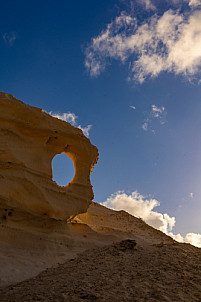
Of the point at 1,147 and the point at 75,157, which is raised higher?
the point at 75,157

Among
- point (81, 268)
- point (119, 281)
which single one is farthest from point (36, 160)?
point (119, 281)

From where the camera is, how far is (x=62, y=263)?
23.7 ft

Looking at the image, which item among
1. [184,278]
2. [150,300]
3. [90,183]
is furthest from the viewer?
[90,183]

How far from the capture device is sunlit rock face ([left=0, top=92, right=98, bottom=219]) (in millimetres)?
8547

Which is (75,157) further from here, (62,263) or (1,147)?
(62,263)

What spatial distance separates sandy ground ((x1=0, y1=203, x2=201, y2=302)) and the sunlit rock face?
72 cm

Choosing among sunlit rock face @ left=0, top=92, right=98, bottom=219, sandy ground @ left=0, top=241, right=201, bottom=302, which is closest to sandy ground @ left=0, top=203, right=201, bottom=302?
sandy ground @ left=0, top=241, right=201, bottom=302

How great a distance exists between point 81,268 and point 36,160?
192 inches

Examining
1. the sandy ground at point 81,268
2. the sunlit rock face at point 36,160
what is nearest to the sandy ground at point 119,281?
the sandy ground at point 81,268

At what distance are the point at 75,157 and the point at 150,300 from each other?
8067 millimetres

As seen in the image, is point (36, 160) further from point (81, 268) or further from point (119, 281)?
point (119, 281)

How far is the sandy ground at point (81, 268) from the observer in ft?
13.8

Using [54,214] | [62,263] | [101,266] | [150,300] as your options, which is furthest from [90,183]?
[150,300]

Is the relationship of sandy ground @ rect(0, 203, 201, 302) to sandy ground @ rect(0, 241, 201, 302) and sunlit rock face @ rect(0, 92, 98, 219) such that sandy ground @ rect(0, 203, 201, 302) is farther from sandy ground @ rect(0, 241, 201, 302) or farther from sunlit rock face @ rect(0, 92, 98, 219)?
sunlit rock face @ rect(0, 92, 98, 219)
